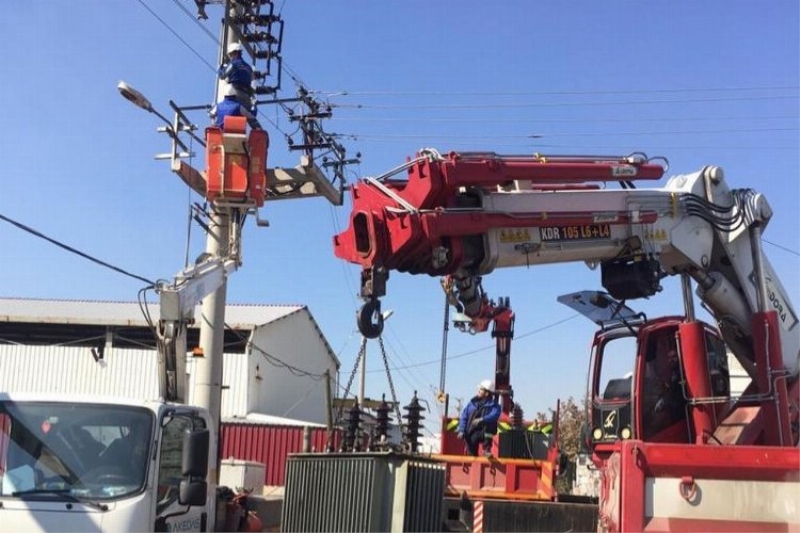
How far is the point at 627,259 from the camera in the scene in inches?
332

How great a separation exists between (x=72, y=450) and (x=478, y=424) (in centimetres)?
Result: 712

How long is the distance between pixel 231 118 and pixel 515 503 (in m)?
6.19

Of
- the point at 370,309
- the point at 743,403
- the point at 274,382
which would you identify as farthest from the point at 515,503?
the point at 274,382

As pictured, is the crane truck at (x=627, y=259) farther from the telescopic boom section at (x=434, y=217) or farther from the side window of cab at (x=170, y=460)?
the side window of cab at (x=170, y=460)

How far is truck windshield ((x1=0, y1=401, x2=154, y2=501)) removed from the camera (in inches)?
219

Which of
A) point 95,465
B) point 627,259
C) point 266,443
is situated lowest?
point 266,443

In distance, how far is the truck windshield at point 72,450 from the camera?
5562 millimetres

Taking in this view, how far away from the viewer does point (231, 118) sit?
11.1 meters

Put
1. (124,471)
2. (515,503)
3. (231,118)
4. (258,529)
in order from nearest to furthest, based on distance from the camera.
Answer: (124,471) → (258,529) → (515,503) → (231,118)

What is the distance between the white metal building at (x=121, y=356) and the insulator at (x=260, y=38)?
1465 centimetres

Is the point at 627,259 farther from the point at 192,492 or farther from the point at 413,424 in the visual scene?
the point at 192,492

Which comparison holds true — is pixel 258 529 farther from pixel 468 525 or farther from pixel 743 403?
pixel 743 403

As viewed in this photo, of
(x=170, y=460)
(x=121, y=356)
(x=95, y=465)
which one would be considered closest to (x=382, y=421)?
(x=170, y=460)

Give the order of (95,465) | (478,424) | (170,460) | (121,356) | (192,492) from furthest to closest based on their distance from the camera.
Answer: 1. (121,356)
2. (478,424)
3. (170,460)
4. (192,492)
5. (95,465)
